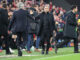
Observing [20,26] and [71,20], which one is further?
[71,20]

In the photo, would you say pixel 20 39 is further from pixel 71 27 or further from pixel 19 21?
pixel 71 27

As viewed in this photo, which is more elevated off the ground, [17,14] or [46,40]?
[17,14]

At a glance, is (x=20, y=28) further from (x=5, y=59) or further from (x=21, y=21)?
(x=5, y=59)

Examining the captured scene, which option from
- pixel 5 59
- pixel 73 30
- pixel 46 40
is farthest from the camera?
pixel 73 30

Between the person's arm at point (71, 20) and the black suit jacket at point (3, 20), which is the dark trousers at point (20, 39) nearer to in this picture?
the black suit jacket at point (3, 20)

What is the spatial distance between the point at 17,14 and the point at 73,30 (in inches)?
136

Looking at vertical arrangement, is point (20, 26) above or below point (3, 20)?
below

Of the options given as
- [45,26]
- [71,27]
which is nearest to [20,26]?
[45,26]

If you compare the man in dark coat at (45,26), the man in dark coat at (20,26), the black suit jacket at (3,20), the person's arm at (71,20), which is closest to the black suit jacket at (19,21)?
the man in dark coat at (20,26)

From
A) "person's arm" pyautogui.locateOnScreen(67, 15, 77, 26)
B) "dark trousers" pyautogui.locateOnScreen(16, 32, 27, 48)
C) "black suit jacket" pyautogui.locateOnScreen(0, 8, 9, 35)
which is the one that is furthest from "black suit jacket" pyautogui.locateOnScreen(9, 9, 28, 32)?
"person's arm" pyautogui.locateOnScreen(67, 15, 77, 26)

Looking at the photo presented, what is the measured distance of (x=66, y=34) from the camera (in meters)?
17.0

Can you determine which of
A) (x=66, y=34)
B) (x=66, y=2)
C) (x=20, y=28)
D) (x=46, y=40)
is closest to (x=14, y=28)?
(x=20, y=28)

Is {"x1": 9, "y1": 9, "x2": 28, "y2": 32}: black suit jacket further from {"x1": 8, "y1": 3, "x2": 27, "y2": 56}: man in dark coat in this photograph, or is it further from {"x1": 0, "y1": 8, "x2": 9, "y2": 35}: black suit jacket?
{"x1": 0, "y1": 8, "x2": 9, "y2": 35}: black suit jacket

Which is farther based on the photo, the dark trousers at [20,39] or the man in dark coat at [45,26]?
the man in dark coat at [45,26]
